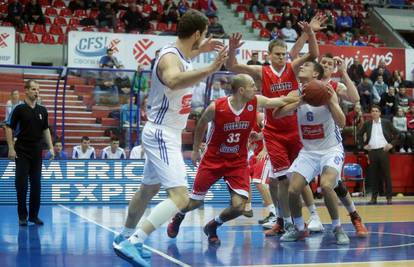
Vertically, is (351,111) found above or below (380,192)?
above

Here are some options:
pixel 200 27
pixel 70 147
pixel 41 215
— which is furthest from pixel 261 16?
pixel 200 27

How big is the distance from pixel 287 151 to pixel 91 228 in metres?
2.78

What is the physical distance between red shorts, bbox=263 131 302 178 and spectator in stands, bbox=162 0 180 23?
14821 mm

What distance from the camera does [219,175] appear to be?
7.85 meters

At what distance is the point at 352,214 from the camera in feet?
27.8

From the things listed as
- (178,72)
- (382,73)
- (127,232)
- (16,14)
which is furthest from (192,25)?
(382,73)

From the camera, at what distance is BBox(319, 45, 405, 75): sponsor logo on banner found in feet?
71.2

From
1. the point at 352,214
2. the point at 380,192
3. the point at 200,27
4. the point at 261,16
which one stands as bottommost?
the point at 380,192

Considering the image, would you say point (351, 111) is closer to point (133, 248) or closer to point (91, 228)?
point (91, 228)

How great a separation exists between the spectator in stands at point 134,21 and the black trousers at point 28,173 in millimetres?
12215

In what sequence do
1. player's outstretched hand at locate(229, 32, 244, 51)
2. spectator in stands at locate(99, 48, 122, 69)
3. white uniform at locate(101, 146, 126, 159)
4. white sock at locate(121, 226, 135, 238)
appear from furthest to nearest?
spectator in stands at locate(99, 48, 122, 69) < white uniform at locate(101, 146, 126, 159) < player's outstretched hand at locate(229, 32, 244, 51) < white sock at locate(121, 226, 135, 238)

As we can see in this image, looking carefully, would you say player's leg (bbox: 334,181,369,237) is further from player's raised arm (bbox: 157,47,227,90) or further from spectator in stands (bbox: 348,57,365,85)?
spectator in stands (bbox: 348,57,365,85)

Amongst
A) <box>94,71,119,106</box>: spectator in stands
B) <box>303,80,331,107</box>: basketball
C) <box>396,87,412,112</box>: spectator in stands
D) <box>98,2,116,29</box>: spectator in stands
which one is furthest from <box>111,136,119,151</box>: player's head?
<box>396,87,412,112</box>: spectator in stands

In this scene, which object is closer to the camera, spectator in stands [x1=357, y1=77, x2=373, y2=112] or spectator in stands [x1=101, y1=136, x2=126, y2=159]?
spectator in stands [x1=101, y1=136, x2=126, y2=159]
